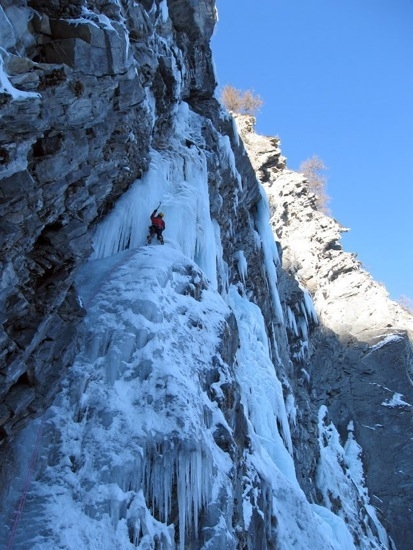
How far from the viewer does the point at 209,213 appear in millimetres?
13227

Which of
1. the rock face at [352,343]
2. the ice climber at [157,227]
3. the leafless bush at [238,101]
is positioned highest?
the leafless bush at [238,101]

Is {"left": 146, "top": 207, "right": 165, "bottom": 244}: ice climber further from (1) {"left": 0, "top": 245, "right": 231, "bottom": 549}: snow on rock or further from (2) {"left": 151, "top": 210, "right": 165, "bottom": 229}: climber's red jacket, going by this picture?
(1) {"left": 0, "top": 245, "right": 231, "bottom": 549}: snow on rock

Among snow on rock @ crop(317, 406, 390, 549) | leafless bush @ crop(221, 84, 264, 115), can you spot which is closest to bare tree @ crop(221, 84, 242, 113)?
leafless bush @ crop(221, 84, 264, 115)

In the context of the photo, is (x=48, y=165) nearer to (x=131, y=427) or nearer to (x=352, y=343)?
(x=131, y=427)

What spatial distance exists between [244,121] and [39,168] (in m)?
23.0

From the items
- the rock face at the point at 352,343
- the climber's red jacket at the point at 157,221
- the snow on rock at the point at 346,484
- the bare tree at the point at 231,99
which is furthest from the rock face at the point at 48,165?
the bare tree at the point at 231,99

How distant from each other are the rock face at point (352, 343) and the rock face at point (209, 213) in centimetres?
7

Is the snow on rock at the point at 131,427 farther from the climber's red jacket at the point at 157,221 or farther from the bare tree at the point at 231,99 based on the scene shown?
the bare tree at the point at 231,99

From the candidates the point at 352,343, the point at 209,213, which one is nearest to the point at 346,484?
the point at 352,343

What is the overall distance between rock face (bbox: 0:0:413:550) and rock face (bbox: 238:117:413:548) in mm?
67

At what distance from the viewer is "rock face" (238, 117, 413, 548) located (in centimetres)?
2105

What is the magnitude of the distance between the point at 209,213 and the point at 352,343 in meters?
15.2

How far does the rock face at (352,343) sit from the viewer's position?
2105cm

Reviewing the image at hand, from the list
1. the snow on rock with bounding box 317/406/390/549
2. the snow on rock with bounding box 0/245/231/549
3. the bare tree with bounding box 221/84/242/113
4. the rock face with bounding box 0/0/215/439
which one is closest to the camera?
the rock face with bounding box 0/0/215/439
